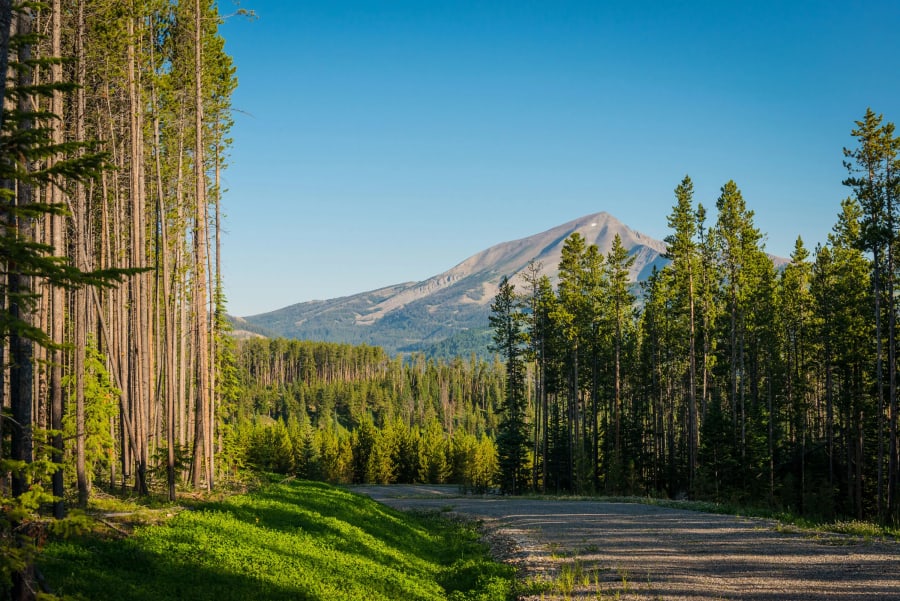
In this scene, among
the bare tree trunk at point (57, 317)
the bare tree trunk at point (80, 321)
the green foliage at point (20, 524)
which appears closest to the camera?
the green foliage at point (20, 524)

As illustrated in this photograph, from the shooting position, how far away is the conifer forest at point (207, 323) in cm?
833

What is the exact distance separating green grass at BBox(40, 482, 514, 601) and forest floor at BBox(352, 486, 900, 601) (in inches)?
55.4

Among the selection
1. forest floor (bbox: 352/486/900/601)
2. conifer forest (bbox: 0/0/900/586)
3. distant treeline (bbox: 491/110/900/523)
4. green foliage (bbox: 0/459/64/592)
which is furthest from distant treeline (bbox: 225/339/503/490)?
green foliage (bbox: 0/459/64/592)

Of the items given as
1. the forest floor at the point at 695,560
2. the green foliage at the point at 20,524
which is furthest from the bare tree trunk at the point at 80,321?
the forest floor at the point at 695,560

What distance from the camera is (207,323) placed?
2405 cm

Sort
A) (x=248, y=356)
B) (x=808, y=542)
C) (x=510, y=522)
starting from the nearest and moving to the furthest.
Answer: (x=808, y=542), (x=510, y=522), (x=248, y=356)

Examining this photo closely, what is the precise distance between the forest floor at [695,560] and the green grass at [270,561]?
141 cm

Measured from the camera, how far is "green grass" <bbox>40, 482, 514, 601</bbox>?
30.1 ft

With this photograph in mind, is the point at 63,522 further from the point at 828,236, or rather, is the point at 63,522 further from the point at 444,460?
the point at 444,460

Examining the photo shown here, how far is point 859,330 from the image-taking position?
110ft

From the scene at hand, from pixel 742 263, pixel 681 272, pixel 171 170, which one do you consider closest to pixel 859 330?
pixel 742 263

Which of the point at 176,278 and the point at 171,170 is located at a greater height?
the point at 171,170

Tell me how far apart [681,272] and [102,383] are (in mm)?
31616

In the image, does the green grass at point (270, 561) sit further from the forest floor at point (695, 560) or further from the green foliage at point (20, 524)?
the forest floor at point (695, 560)
